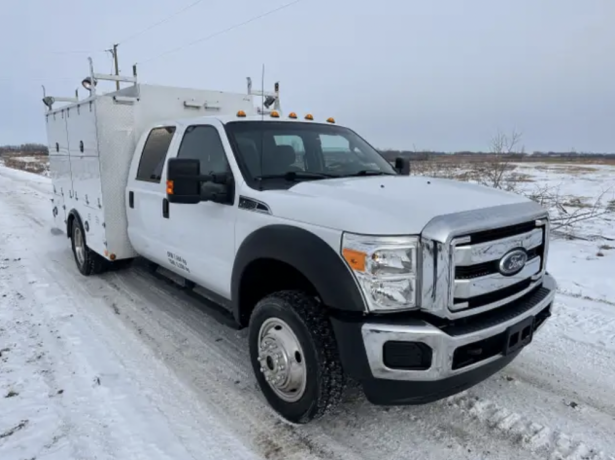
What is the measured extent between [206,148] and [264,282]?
1362 mm

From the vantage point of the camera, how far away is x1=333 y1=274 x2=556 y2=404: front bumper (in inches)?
92.5

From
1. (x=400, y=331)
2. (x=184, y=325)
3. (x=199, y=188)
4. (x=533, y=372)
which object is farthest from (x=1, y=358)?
(x=533, y=372)

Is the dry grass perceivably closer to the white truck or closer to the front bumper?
the white truck

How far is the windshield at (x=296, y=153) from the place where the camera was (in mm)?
3510

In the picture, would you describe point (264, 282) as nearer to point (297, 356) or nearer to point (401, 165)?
point (297, 356)

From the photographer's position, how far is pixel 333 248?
8.36 ft

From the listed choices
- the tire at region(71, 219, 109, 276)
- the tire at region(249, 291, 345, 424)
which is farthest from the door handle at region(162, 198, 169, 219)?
the tire at region(71, 219, 109, 276)

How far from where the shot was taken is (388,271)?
7.88 ft

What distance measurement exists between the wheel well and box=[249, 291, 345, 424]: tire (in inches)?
6.9

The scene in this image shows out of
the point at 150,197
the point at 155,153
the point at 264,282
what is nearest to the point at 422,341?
the point at 264,282

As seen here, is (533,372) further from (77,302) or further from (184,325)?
(77,302)

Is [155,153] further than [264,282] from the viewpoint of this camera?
Yes

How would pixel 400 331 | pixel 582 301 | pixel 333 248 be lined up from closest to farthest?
pixel 400 331, pixel 333 248, pixel 582 301

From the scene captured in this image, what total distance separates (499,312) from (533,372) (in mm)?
1239
